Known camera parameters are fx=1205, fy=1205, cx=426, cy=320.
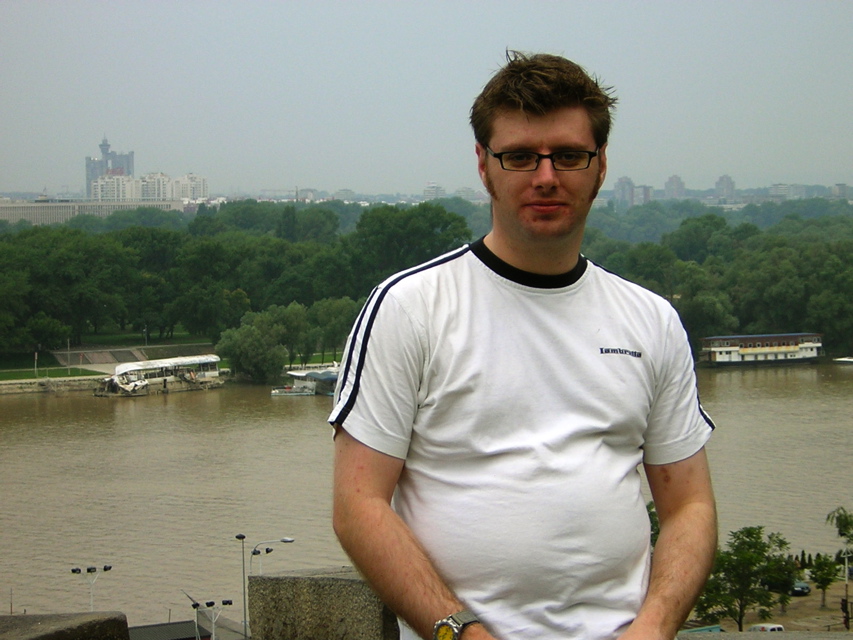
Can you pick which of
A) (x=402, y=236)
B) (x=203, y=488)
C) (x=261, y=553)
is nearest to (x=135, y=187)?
(x=402, y=236)

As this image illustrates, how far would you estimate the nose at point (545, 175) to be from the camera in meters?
1.04

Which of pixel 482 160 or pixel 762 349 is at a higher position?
pixel 482 160

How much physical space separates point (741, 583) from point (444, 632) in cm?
627

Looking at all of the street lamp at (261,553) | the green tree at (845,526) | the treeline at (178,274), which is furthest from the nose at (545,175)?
the treeline at (178,274)

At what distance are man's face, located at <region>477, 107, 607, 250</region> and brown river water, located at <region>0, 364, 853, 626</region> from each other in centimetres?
584

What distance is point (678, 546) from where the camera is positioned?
1076 millimetres

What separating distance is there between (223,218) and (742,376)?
30.8 m

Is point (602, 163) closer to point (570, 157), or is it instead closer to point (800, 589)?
point (570, 157)

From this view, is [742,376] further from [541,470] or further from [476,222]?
[476,222]

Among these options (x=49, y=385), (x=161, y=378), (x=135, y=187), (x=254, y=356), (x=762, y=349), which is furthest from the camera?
(x=135, y=187)

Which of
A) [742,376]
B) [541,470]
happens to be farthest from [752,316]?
[541,470]

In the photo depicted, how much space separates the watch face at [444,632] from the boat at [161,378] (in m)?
18.1

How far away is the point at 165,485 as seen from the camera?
1090 cm

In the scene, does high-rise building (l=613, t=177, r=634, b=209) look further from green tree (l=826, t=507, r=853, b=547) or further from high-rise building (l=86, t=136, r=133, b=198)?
green tree (l=826, t=507, r=853, b=547)
